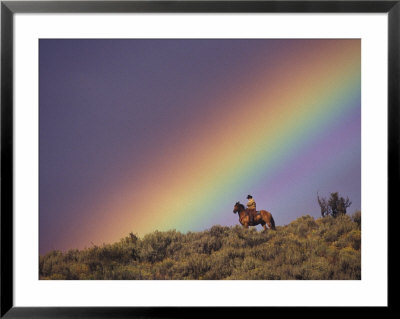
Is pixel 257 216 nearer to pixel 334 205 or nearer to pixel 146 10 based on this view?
pixel 334 205

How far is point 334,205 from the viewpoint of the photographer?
2188mm

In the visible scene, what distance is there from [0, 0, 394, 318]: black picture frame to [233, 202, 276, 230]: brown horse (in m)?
0.43

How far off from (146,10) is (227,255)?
1.35m

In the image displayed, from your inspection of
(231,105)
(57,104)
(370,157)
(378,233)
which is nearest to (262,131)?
(231,105)

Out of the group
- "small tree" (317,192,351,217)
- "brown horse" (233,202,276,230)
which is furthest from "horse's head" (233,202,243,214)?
"small tree" (317,192,351,217)

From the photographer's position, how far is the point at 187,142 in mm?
2240

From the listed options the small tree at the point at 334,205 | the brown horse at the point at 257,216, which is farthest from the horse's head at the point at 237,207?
the small tree at the point at 334,205

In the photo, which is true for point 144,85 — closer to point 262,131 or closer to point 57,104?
point 57,104

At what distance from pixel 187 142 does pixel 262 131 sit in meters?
0.41

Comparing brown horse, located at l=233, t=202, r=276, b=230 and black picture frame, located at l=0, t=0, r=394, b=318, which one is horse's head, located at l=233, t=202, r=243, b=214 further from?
black picture frame, located at l=0, t=0, r=394, b=318

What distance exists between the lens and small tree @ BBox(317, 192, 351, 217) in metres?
2.17

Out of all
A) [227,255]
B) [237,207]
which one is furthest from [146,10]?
[227,255]

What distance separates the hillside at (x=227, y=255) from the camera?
2.16 metres

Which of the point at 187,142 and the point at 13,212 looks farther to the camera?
the point at 187,142
